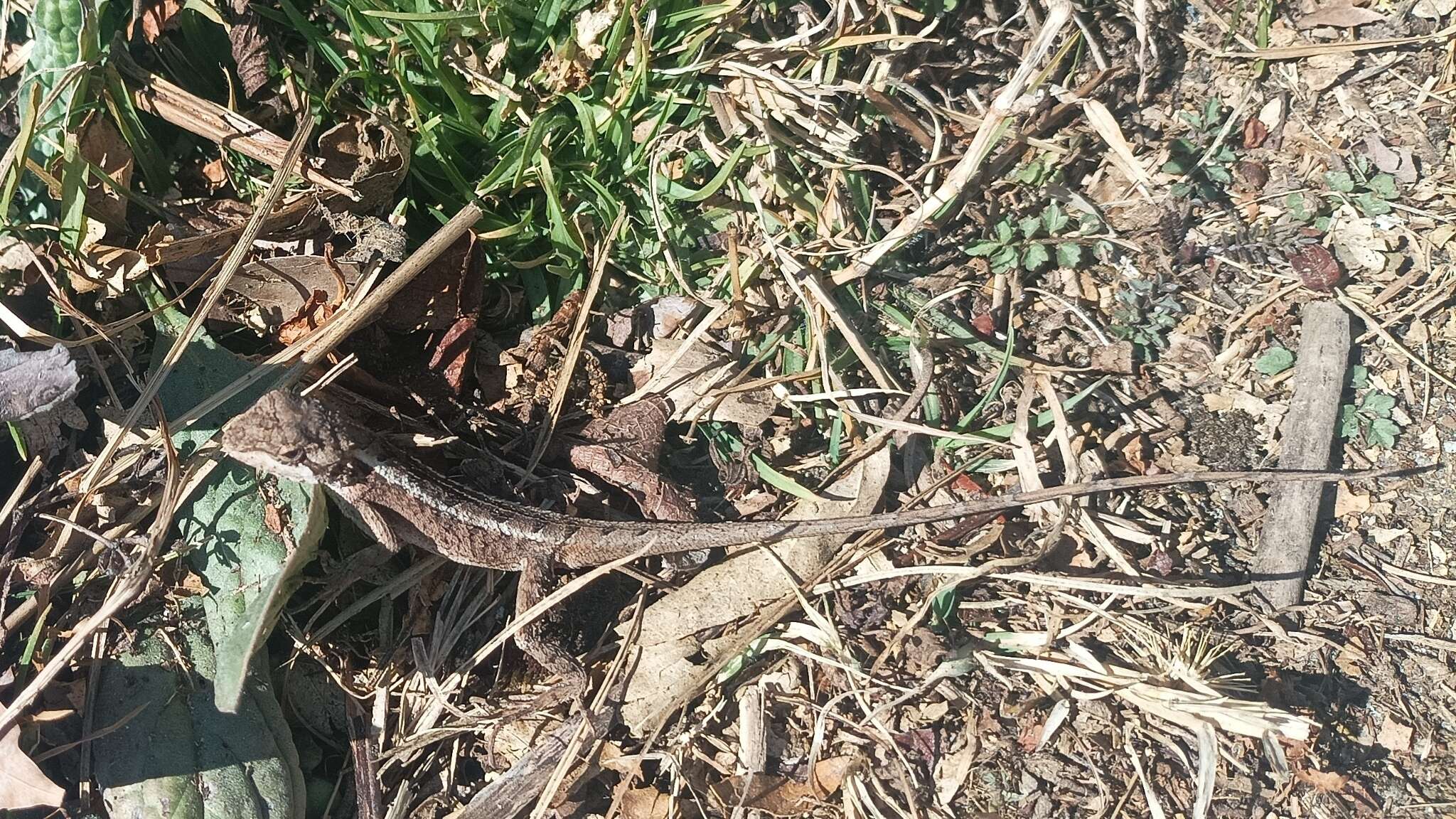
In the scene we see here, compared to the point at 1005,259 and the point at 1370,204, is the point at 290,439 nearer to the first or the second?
the point at 1005,259

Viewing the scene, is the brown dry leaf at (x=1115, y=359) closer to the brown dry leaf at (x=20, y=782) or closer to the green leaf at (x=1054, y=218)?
the green leaf at (x=1054, y=218)

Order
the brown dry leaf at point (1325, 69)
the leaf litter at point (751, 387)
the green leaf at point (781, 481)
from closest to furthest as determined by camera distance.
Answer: the leaf litter at point (751, 387)
the green leaf at point (781, 481)
the brown dry leaf at point (1325, 69)

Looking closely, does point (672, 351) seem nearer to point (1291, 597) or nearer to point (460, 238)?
point (460, 238)

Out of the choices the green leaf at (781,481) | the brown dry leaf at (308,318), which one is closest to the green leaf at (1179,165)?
the green leaf at (781,481)

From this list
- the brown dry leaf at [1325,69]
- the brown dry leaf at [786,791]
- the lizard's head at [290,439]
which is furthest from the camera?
the brown dry leaf at [1325,69]

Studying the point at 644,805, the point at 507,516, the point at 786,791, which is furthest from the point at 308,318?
the point at 786,791

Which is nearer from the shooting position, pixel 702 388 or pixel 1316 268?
pixel 702 388

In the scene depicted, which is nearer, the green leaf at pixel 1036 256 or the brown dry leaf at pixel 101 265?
the brown dry leaf at pixel 101 265
